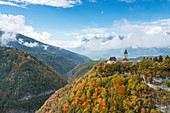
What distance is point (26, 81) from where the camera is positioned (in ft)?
502

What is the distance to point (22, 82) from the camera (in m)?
150

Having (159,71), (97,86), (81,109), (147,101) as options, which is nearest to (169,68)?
(159,71)

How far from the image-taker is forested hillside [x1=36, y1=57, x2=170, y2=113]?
139ft

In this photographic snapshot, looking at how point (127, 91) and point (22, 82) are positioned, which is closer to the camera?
point (127, 91)

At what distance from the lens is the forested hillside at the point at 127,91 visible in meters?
42.2

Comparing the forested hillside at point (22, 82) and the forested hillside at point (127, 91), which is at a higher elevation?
the forested hillside at point (127, 91)

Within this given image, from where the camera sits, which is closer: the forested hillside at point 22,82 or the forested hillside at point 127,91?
the forested hillside at point 127,91

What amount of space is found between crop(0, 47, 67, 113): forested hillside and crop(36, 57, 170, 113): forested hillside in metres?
90.1

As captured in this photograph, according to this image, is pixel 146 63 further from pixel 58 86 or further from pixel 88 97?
pixel 58 86

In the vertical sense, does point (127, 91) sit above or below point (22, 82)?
above

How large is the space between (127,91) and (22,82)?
142 m

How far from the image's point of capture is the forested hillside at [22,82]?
132 metres

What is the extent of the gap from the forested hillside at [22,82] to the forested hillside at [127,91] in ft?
295

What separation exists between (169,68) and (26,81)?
156174 mm
